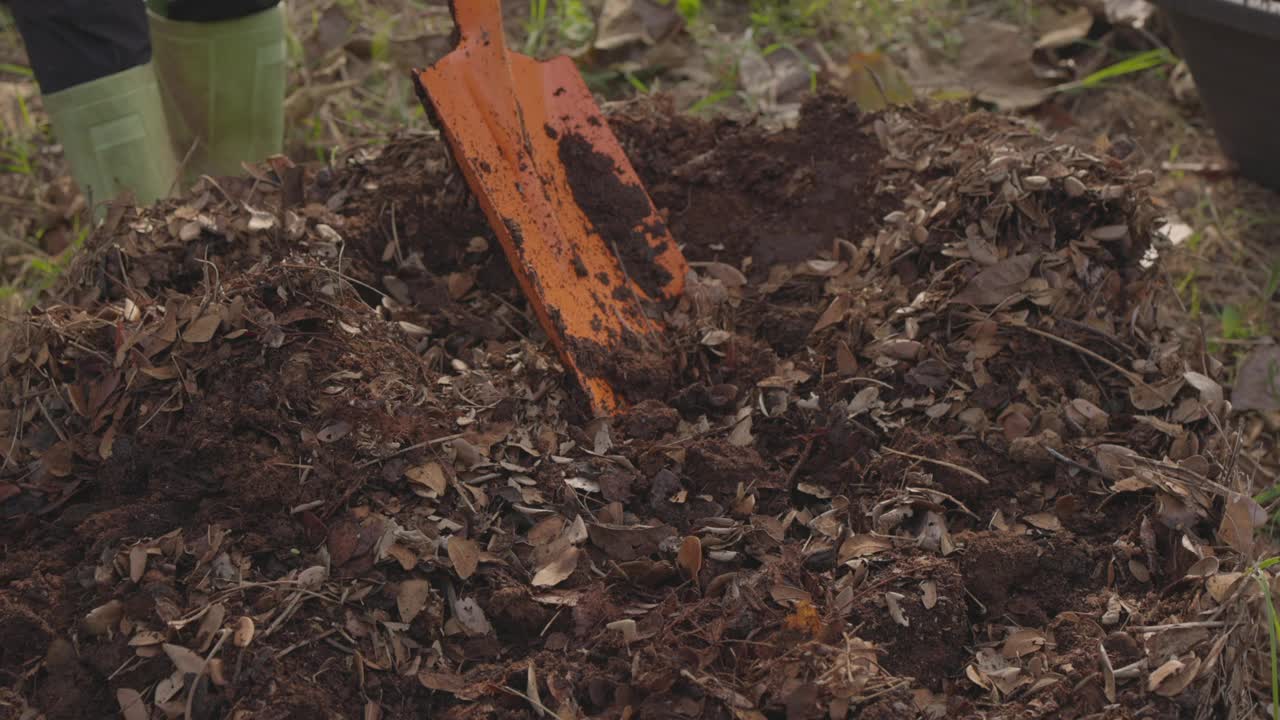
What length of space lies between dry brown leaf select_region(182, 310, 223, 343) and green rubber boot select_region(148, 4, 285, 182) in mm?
910

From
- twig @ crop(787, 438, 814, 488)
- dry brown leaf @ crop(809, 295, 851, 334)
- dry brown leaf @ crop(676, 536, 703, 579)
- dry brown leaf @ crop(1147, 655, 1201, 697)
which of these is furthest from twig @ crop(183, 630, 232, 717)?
dry brown leaf @ crop(1147, 655, 1201, 697)

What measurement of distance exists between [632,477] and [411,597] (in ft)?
1.23

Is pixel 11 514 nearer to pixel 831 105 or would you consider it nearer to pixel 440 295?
pixel 440 295

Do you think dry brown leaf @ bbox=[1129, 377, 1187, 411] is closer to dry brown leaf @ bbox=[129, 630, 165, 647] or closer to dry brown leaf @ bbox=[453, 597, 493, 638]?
dry brown leaf @ bbox=[453, 597, 493, 638]

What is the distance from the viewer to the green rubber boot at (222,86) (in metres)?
2.42

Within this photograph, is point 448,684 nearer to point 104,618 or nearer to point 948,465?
point 104,618

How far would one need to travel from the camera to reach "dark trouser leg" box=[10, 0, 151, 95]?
201cm

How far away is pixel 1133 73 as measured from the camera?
10.0 feet

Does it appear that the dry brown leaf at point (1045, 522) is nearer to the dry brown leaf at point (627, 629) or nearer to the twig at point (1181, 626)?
the twig at point (1181, 626)

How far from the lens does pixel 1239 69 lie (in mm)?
2488

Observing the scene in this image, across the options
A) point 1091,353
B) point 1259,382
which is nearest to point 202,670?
point 1091,353

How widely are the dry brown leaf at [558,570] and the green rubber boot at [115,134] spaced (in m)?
1.13

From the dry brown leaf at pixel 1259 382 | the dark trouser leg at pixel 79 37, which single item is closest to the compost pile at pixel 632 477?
the dry brown leaf at pixel 1259 382

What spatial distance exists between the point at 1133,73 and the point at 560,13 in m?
1.57
